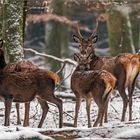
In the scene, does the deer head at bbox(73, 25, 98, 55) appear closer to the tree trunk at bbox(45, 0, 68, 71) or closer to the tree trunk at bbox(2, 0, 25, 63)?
the tree trunk at bbox(2, 0, 25, 63)

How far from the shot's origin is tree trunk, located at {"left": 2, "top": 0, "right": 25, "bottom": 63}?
1166 cm

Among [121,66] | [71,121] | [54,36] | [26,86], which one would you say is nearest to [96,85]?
[26,86]

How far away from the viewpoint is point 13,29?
462 inches

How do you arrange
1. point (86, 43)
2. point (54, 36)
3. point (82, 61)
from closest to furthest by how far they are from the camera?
point (82, 61) → point (86, 43) → point (54, 36)

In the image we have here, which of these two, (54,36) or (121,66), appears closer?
(121,66)

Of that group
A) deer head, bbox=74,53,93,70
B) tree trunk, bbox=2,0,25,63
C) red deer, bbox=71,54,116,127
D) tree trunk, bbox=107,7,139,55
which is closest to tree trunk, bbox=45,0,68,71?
tree trunk, bbox=107,7,139,55

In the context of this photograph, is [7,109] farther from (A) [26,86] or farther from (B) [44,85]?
(B) [44,85]

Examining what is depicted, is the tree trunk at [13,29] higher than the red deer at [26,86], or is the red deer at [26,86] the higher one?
the tree trunk at [13,29]

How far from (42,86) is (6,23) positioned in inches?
123

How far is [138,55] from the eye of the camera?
10828 mm

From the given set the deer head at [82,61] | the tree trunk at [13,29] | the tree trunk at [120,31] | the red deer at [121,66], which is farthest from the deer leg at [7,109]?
the tree trunk at [120,31]

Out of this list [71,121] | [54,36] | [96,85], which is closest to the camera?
[96,85]

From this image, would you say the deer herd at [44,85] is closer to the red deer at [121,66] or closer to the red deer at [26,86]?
the red deer at [26,86]

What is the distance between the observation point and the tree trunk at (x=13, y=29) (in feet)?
38.3
